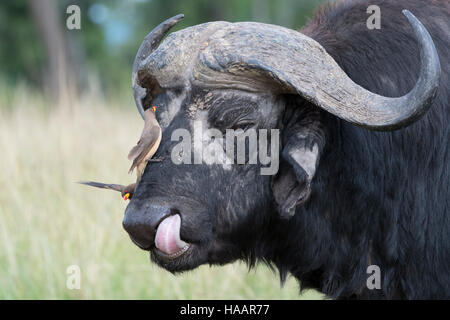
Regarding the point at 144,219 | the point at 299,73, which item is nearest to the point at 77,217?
the point at 144,219

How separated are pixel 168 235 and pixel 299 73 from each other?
1.13 m

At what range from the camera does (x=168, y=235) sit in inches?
134

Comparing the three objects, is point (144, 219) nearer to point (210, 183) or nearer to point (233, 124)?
point (210, 183)

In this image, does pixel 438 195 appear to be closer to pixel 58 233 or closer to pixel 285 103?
pixel 285 103

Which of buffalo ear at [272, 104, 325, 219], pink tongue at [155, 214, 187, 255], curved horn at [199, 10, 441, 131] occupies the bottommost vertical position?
pink tongue at [155, 214, 187, 255]

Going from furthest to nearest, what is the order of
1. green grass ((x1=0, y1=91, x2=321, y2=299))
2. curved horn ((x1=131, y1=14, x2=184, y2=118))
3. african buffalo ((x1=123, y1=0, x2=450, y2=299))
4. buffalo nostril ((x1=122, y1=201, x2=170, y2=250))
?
green grass ((x1=0, y1=91, x2=321, y2=299))
curved horn ((x1=131, y1=14, x2=184, y2=118))
african buffalo ((x1=123, y1=0, x2=450, y2=299))
buffalo nostril ((x1=122, y1=201, x2=170, y2=250))

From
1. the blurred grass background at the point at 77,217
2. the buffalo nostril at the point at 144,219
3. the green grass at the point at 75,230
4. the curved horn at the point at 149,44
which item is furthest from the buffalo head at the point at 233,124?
the green grass at the point at 75,230

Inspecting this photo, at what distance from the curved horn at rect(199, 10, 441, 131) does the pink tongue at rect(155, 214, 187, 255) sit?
831 mm

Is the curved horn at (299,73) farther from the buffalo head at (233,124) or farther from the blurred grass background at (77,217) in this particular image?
the blurred grass background at (77,217)

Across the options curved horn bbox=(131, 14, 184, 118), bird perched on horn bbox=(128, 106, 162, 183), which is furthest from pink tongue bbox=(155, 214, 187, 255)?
curved horn bbox=(131, 14, 184, 118)

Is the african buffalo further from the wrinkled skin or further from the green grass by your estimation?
the green grass

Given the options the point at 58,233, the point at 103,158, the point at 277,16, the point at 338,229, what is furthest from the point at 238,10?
the point at 338,229

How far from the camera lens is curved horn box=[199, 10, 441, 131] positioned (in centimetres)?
339

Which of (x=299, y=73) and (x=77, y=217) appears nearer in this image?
Result: (x=299, y=73)
